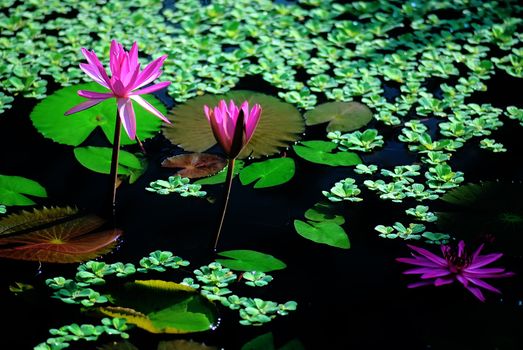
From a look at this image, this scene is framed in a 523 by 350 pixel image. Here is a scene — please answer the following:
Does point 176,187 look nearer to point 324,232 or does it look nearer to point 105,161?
point 105,161

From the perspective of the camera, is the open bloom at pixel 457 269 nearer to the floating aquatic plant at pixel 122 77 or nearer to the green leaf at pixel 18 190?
the floating aquatic plant at pixel 122 77

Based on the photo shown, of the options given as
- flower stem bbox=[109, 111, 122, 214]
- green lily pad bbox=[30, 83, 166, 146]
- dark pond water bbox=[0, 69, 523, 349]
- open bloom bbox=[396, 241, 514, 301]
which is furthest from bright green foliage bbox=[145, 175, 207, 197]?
open bloom bbox=[396, 241, 514, 301]

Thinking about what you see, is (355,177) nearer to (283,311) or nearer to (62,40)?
(283,311)

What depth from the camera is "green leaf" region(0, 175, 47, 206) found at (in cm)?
223

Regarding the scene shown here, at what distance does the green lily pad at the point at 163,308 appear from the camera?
5.87 feet

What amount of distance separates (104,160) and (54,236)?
0.42m

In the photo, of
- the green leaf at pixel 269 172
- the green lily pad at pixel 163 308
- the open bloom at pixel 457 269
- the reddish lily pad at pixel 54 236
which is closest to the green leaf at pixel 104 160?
the reddish lily pad at pixel 54 236

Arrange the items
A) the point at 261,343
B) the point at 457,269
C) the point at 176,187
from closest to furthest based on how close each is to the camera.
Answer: the point at 261,343
the point at 457,269
the point at 176,187

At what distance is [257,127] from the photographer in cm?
266

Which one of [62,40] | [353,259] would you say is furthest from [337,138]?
[62,40]

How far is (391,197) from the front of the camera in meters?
2.28

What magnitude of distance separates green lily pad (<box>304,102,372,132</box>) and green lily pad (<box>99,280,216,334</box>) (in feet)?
3.37

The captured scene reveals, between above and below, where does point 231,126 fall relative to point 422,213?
above

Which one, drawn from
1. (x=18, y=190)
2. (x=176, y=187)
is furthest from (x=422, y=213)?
(x=18, y=190)
